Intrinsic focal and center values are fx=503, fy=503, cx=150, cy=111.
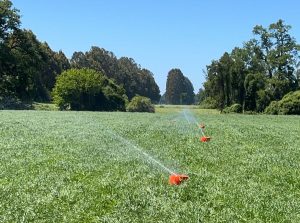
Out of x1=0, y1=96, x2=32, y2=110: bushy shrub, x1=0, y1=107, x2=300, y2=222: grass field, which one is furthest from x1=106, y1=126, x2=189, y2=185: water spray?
x1=0, y1=96, x2=32, y2=110: bushy shrub

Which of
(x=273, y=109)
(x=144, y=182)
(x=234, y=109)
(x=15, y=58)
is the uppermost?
(x=15, y=58)

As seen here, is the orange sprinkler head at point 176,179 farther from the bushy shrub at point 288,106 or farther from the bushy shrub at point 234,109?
the bushy shrub at point 234,109

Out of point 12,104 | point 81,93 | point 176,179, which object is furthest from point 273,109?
point 176,179

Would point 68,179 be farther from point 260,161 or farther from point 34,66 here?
point 34,66

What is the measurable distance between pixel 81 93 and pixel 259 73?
1640 inches

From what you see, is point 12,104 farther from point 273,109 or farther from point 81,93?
point 273,109

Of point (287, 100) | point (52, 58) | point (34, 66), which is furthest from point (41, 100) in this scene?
point (287, 100)

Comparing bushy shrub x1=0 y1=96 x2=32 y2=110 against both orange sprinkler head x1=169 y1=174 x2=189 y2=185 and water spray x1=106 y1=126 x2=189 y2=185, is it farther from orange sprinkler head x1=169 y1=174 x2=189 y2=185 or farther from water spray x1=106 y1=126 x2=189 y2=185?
orange sprinkler head x1=169 y1=174 x2=189 y2=185

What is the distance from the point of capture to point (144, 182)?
14.8m

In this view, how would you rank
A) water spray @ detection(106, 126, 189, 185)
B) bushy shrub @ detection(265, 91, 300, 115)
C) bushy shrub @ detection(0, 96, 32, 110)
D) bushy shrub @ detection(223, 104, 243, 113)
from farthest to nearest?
bushy shrub @ detection(223, 104, 243, 113), bushy shrub @ detection(265, 91, 300, 115), bushy shrub @ detection(0, 96, 32, 110), water spray @ detection(106, 126, 189, 185)

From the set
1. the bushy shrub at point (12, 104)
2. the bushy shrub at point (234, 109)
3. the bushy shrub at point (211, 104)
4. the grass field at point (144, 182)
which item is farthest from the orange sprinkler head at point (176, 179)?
the bushy shrub at point (211, 104)

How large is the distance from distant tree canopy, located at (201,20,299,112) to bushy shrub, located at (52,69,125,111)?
27.7 meters

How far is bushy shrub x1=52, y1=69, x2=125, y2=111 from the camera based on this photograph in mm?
111688

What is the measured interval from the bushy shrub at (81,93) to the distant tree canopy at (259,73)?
1089 inches
